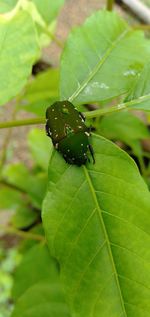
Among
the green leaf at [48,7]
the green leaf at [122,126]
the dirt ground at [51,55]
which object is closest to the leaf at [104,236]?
the green leaf at [48,7]

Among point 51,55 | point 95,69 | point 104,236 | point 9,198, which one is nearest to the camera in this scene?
point 104,236

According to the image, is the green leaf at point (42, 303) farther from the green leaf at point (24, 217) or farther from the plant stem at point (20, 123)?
the green leaf at point (24, 217)

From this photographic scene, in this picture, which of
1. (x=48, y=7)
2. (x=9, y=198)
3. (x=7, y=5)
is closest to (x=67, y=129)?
(x=7, y=5)

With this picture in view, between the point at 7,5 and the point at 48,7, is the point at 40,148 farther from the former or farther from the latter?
the point at 7,5

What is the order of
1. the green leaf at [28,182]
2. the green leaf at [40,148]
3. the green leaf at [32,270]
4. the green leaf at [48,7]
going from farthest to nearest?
the green leaf at [40,148] → the green leaf at [28,182] → the green leaf at [32,270] → the green leaf at [48,7]

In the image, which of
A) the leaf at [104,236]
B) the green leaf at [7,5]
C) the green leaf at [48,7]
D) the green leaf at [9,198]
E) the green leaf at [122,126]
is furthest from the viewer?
the green leaf at [9,198]
